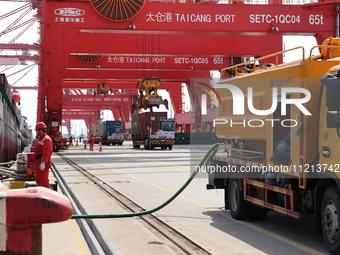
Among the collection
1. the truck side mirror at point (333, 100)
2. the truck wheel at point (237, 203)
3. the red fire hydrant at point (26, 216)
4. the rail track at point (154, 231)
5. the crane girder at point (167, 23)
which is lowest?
the rail track at point (154, 231)

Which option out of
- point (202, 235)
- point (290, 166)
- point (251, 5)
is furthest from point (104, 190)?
point (251, 5)

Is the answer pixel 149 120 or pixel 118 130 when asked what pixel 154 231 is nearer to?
pixel 149 120

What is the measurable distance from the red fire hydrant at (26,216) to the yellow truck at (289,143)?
3.82 meters

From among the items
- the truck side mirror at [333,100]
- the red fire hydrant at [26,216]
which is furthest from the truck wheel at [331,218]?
the red fire hydrant at [26,216]

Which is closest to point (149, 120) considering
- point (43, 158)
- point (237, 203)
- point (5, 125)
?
point (5, 125)

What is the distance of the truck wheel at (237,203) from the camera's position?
10.2m

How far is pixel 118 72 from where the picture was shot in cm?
5284

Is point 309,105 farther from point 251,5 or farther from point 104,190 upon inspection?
point 251,5

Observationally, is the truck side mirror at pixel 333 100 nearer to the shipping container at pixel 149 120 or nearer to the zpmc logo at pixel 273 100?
the zpmc logo at pixel 273 100

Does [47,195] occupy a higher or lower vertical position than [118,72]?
lower

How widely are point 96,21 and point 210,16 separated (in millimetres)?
5902

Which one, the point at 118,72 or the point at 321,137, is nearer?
the point at 321,137

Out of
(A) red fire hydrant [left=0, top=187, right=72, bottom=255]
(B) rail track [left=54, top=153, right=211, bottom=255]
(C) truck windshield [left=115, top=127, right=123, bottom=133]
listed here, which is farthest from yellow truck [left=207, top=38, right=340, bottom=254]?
(C) truck windshield [left=115, top=127, right=123, bottom=133]

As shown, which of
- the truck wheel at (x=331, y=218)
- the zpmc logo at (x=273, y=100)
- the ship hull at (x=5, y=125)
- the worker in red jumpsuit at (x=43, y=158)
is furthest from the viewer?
the ship hull at (x=5, y=125)
